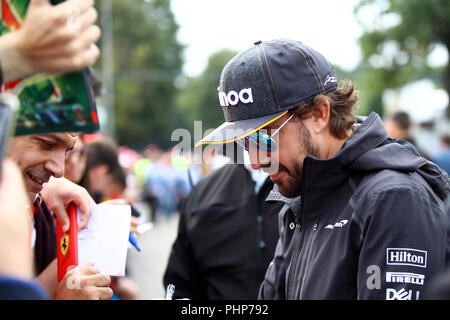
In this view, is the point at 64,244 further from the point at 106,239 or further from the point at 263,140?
the point at 263,140

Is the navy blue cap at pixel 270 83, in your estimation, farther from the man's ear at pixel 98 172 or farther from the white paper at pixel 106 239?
the man's ear at pixel 98 172

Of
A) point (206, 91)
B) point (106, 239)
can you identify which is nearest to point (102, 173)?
point (106, 239)

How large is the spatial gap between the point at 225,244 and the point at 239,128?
4.33ft

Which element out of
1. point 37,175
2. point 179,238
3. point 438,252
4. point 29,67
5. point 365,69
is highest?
point 365,69

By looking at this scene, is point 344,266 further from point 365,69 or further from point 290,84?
point 365,69

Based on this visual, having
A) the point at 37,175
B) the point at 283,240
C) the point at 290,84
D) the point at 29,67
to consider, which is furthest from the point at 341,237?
the point at 37,175

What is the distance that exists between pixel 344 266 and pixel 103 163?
3.76m

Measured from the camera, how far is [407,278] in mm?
1542

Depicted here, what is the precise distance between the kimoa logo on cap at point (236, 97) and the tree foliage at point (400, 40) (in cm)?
1460

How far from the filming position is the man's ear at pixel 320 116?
2006 millimetres

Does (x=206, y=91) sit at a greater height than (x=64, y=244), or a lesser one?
greater

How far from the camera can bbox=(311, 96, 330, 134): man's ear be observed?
6.58 feet

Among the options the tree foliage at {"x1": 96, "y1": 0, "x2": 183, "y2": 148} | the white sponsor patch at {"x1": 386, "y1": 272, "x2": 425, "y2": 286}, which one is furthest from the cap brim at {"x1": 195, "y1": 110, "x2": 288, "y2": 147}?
the tree foliage at {"x1": 96, "y1": 0, "x2": 183, "y2": 148}

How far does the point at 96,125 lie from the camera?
1.28 meters
